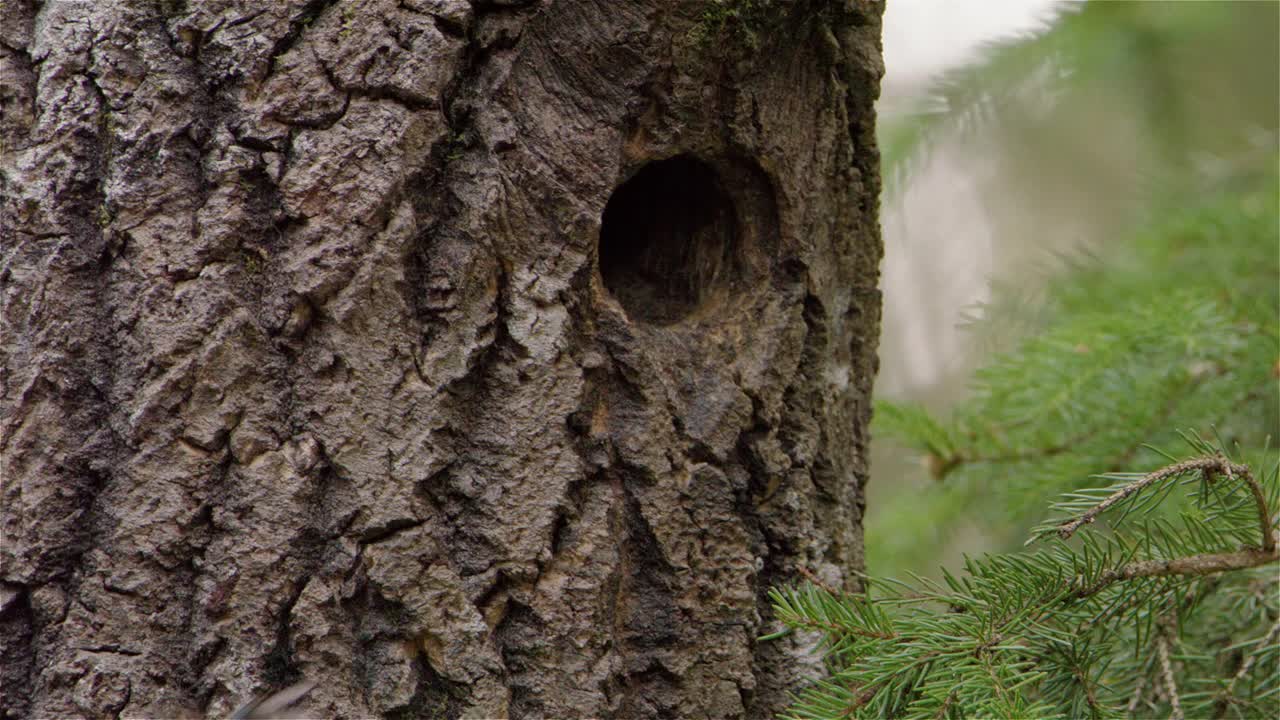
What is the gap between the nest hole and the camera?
1350 mm

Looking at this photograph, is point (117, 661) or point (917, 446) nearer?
point (117, 661)

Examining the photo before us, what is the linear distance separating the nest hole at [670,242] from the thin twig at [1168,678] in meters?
0.71

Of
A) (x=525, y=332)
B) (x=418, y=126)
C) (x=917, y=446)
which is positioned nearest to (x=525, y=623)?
(x=525, y=332)

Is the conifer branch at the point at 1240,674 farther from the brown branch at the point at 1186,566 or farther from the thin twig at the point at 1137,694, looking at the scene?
the brown branch at the point at 1186,566

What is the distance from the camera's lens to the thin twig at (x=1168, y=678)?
4.00ft

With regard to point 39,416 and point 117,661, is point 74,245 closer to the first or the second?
point 39,416

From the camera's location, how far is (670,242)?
1.42 meters

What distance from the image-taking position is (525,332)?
113 centimetres

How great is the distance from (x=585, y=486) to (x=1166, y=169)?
229cm

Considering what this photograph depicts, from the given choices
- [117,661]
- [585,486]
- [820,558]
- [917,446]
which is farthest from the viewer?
[917,446]

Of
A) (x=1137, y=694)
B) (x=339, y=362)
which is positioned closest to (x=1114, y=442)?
(x=1137, y=694)

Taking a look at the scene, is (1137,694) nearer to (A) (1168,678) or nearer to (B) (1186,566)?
(A) (1168,678)

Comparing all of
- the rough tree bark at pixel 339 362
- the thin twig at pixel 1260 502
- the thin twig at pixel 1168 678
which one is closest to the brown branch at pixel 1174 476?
the thin twig at pixel 1260 502

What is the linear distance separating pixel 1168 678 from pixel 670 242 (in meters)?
0.82
